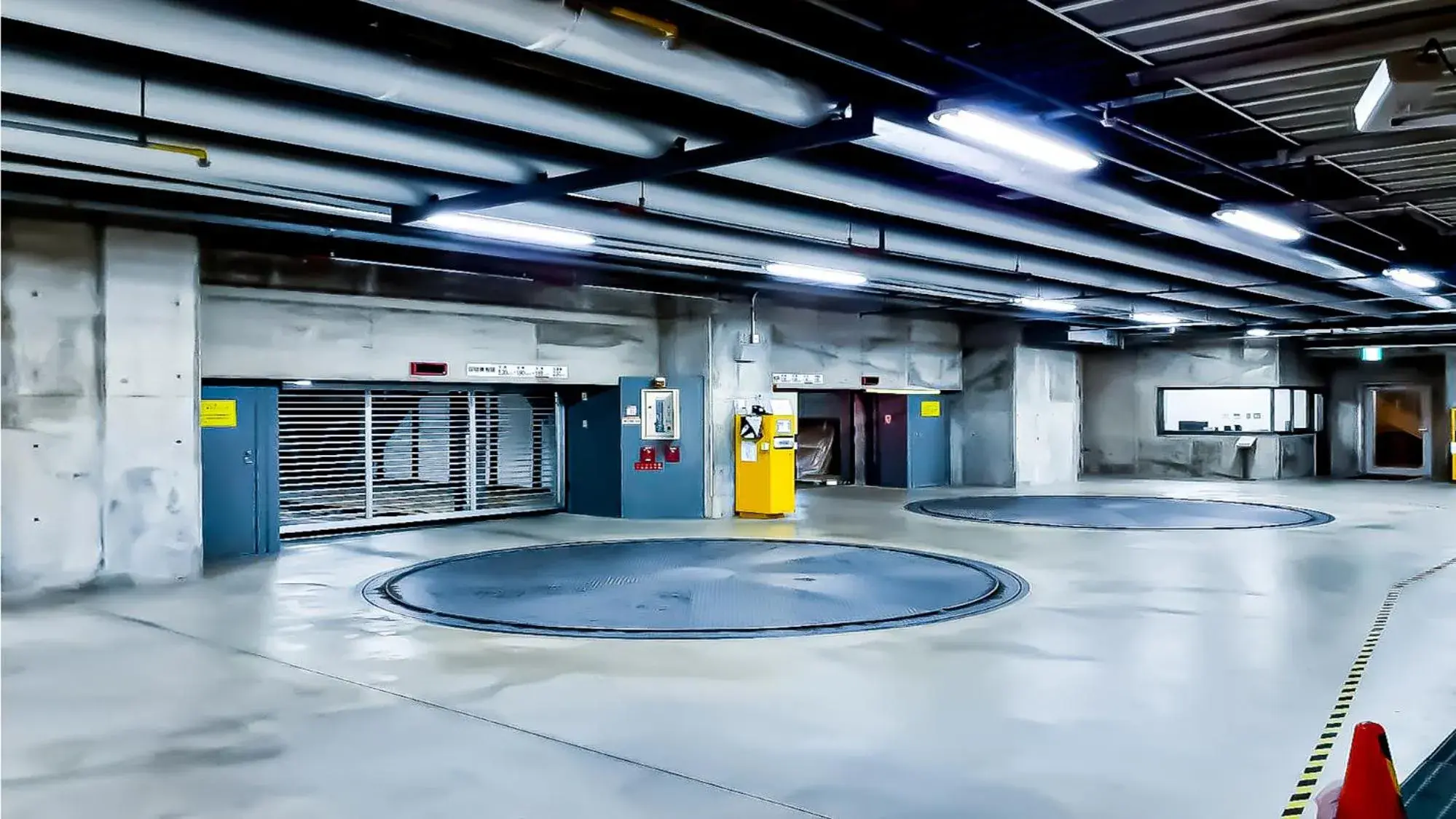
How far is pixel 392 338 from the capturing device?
10164 millimetres

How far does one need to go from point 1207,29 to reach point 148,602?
23.8 ft

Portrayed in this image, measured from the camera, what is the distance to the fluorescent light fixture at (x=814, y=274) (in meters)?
9.46

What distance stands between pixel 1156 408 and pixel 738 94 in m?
17.9

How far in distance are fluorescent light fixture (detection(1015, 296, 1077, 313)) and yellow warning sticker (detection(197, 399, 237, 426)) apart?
30.0 feet

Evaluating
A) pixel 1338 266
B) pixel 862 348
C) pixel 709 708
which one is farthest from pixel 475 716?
pixel 862 348

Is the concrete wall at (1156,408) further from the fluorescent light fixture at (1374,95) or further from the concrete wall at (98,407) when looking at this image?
the concrete wall at (98,407)

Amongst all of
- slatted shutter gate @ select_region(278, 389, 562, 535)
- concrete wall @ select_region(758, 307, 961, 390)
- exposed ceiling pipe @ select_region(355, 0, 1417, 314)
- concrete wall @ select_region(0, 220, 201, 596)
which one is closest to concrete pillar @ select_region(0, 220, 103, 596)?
concrete wall @ select_region(0, 220, 201, 596)

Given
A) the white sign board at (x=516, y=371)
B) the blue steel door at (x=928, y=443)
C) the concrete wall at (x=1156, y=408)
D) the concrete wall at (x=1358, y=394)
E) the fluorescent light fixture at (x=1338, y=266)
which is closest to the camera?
the fluorescent light fixture at (x=1338, y=266)

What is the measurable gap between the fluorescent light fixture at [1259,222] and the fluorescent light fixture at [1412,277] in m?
2.95

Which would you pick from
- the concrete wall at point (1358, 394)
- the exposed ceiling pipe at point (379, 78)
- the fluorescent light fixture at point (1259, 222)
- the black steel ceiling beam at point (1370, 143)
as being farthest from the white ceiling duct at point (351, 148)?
the concrete wall at point (1358, 394)

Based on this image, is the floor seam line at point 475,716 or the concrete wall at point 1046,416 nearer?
the floor seam line at point 475,716

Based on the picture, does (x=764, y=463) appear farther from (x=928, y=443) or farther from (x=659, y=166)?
(x=659, y=166)

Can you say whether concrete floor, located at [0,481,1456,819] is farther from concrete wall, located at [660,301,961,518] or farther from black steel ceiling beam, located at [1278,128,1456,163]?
concrete wall, located at [660,301,961,518]

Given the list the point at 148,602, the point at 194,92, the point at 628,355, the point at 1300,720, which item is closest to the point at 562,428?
the point at 628,355
